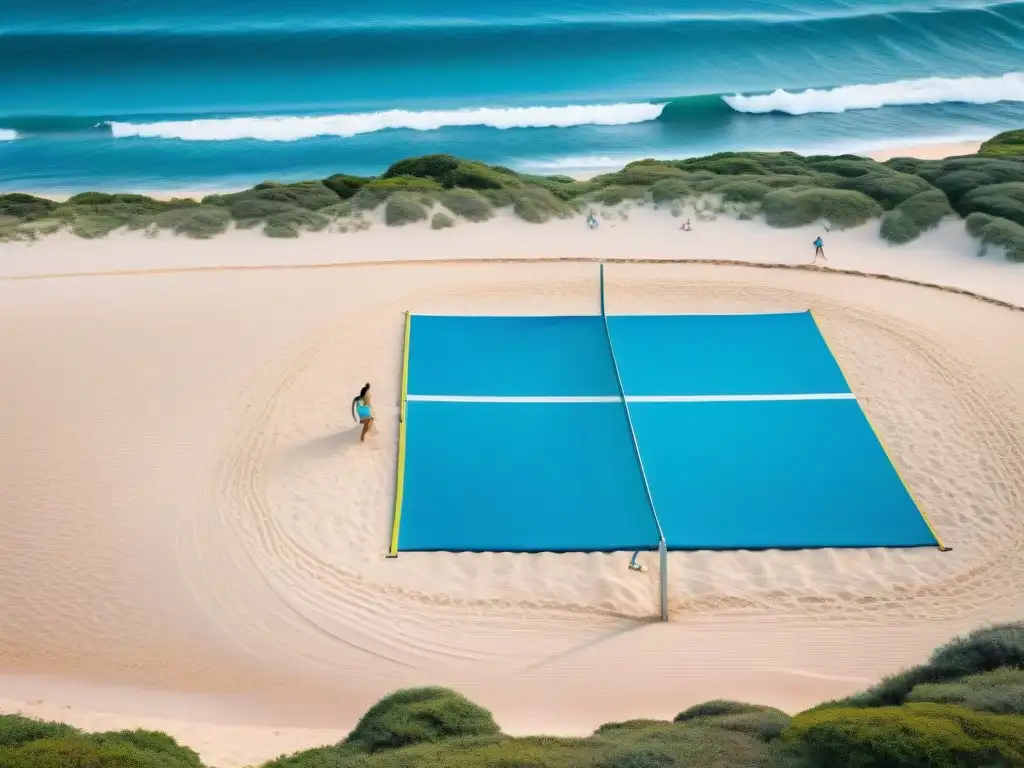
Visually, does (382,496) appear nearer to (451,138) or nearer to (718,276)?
(718,276)

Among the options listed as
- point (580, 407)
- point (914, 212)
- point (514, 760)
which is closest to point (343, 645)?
point (514, 760)

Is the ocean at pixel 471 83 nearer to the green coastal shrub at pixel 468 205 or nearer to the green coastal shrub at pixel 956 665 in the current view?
the green coastal shrub at pixel 468 205

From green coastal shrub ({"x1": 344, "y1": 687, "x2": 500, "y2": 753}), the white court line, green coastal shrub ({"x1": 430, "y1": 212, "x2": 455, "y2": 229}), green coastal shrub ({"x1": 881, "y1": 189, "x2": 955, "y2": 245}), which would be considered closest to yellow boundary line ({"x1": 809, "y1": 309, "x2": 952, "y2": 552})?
the white court line

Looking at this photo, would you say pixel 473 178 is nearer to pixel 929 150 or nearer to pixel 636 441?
pixel 636 441

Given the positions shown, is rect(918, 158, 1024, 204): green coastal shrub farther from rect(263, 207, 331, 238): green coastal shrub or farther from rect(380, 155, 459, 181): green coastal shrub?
rect(263, 207, 331, 238): green coastal shrub

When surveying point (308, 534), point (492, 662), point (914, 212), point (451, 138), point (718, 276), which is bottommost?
point (492, 662)
